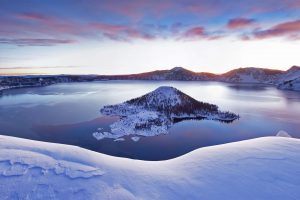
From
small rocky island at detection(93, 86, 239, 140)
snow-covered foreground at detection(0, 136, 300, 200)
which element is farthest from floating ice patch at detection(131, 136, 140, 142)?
snow-covered foreground at detection(0, 136, 300, 200)

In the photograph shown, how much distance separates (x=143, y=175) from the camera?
7562 millimetres

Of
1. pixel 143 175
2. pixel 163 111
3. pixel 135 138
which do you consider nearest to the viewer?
pixel 143 175

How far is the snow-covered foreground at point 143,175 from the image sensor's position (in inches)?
246

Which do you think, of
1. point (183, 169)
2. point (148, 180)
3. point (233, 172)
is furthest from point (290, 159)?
point (148, 180)

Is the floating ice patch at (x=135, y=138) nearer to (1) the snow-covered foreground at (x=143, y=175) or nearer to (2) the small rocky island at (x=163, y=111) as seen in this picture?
(2) the small rocky island at (x=163, y=111)

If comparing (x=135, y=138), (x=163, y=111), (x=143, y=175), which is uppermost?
(x=143, y=175)

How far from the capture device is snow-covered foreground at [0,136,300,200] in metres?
6.24

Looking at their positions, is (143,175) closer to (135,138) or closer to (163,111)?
(135,138)

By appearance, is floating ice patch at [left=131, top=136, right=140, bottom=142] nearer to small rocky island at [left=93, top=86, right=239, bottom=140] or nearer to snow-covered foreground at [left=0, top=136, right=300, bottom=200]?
small rocky island at [left=93, top=86, right=239, bottom=140]

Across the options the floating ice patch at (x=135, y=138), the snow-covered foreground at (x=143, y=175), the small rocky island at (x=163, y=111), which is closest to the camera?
the snow-covered foreground at (x=143, y=175)

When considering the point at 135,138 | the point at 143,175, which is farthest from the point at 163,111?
the point at 143,175

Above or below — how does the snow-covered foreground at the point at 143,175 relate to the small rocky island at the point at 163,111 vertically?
above

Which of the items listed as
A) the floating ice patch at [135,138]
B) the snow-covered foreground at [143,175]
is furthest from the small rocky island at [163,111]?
the snow-covered foreground at [143,175]

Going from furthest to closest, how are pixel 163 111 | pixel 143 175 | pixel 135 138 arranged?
1. pixel 163 111
2. pixel 135 138
3. pixel 143 175
